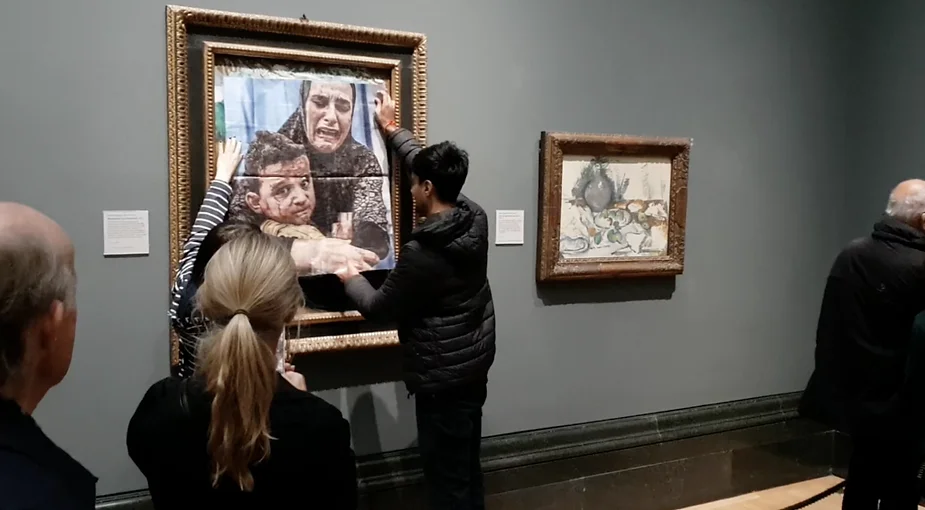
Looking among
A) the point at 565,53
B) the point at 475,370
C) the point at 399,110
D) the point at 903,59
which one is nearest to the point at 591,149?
the point at 565,53

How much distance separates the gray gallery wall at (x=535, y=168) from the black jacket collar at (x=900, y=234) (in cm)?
85

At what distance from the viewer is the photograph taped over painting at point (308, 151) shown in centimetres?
255

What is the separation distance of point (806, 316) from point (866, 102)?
1.17m

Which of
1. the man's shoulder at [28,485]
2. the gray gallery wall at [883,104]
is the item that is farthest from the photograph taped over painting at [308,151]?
the gray gallery wall at [883,104]

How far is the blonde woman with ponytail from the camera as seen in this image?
137 cm

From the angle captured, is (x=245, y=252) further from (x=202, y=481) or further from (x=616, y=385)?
(x=616, y=385)

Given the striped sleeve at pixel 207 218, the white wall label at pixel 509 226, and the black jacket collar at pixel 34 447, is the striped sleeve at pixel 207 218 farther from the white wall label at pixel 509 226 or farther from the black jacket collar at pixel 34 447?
the black jacket collar at pixel 34 447

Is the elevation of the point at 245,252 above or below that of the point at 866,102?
below

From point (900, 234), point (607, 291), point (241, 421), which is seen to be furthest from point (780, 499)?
point (241, 421)

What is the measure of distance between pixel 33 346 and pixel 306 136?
1683 millimetres

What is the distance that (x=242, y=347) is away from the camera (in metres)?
1.37

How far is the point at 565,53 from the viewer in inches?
125

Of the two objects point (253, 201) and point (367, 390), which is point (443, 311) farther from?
point (253, 201)

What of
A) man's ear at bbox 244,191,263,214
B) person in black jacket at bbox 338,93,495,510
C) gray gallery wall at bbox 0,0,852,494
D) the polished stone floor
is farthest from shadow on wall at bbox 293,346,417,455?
the polished stone floor
